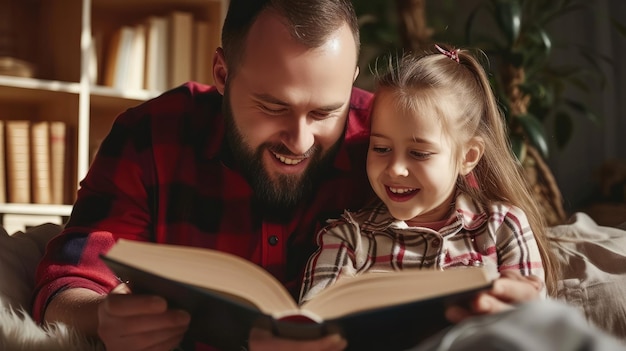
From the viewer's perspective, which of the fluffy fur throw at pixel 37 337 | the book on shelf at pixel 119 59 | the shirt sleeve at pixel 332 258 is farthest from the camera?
the book on shelf at pixel 119 59

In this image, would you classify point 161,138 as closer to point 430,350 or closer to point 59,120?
point 430,350

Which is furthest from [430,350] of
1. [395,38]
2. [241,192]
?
[395,38]

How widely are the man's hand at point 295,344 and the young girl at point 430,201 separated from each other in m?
0.38

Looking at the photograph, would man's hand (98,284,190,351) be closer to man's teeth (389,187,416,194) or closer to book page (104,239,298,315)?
book page (104,239,298,315)

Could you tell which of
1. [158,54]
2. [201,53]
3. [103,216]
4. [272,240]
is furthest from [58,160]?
[272,240]

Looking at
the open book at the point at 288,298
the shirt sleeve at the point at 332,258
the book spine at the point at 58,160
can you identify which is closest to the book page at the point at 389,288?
the open book at the point at 288,298

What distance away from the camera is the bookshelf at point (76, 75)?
9.01ft

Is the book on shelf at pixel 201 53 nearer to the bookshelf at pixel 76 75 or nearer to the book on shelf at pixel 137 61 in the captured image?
the bookshelf at pixel 76 75

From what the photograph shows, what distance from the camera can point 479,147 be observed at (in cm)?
135

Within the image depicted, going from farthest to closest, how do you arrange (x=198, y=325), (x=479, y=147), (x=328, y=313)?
(x=479, y=147) → (x=198, y=325) → (x=328, y=313)

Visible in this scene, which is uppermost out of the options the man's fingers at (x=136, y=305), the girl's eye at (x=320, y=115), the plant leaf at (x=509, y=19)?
the plant leaf at (x=509, y=19)

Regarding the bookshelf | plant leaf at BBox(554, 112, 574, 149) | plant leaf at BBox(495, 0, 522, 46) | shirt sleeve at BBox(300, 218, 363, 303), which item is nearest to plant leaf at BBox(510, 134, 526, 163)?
plant leaf at BBox(495, 0, 522, 46)

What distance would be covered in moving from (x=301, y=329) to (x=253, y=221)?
636mm

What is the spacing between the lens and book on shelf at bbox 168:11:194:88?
9.64 feet
